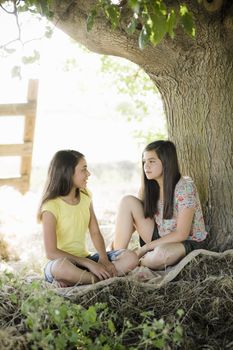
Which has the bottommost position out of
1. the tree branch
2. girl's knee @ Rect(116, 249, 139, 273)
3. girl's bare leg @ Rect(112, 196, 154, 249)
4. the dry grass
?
the dry grass

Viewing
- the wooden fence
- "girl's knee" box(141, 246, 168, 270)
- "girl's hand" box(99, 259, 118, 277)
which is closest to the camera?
"girl's hand" box(99, 259, 118, 277)

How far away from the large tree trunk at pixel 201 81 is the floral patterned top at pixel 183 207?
19 centimetres

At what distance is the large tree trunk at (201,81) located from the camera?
3.98 meters

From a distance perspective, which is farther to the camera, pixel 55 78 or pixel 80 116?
pixel 80 116

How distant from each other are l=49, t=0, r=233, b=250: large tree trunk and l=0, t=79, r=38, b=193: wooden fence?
2817 millimetres

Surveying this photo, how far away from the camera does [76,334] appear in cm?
251

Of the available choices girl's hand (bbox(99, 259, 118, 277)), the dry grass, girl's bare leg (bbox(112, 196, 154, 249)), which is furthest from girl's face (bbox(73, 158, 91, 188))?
the dry grass

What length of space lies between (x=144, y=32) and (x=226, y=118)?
1.62m

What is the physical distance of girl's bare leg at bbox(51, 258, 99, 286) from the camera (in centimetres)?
344

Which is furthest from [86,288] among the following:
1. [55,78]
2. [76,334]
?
[55,78]

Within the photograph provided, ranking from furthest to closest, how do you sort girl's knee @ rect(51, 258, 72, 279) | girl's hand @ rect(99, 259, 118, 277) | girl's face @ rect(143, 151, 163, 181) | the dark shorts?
girl's face @ rect(143, 151, 163, 181) → the dark shorts → girl's hand @ rect(99, 259, 118, 277) → girl's knee @ rect(51, 258, 72, 279)

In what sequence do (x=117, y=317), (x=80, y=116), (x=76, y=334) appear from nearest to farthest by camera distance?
(x=76, y=334)
(x=117, y=317)
(x=80, y=116)

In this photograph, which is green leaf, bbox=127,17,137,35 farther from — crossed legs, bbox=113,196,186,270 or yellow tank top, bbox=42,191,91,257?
crossed legs, bbox=113,196,186,270

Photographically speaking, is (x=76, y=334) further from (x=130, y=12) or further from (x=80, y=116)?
(x=80, y=116)
